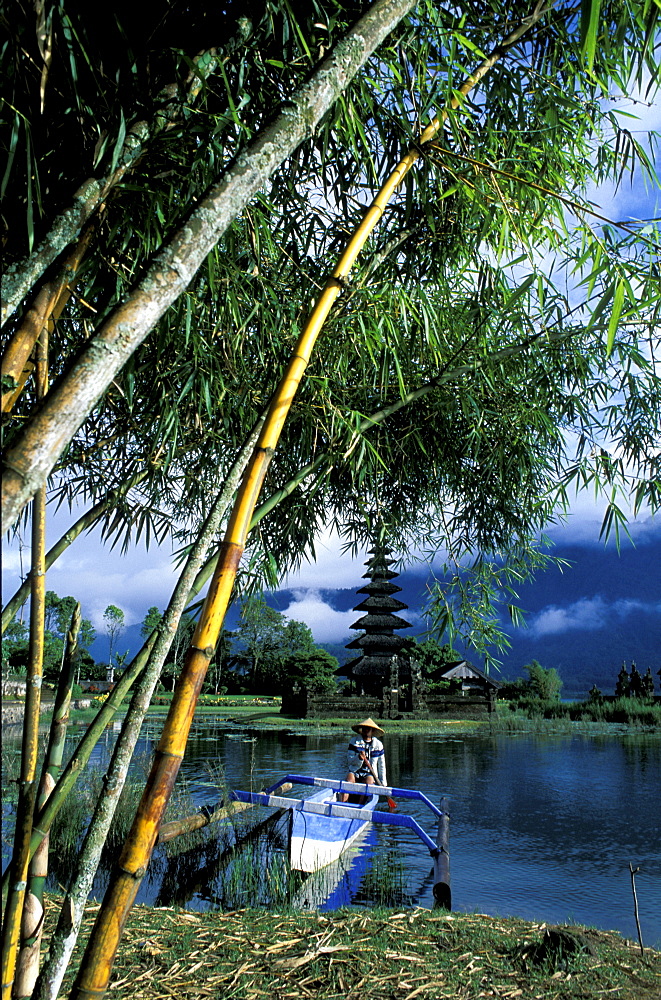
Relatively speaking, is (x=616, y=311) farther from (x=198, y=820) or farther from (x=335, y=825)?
(x=198, y=820)

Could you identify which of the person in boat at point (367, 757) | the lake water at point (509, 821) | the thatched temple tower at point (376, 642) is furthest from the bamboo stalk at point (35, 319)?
the thatched temple tower at point (376, 642)

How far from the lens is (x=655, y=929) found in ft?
17.9

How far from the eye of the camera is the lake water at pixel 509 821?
19.5 ft

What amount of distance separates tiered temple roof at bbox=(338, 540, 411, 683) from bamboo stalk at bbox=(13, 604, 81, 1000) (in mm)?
30896

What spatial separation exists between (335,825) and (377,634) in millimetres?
30295

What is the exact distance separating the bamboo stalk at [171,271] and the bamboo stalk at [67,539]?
891 mm

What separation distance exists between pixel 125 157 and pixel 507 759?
Result: 16.6 metres

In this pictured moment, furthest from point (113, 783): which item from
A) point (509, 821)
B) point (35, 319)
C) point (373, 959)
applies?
point (509, 821)

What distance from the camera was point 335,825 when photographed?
21.0 ft

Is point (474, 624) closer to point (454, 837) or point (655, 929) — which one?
point (655, 929)

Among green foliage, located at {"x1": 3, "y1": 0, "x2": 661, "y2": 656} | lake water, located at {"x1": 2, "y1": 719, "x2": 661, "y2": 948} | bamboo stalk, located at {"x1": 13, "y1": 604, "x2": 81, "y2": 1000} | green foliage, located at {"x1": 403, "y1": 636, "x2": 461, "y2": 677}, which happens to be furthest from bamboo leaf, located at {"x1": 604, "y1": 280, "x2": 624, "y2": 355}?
green foliage, located at {"x1": 403, "y1": 636, "x2": 461, "y2": 677}

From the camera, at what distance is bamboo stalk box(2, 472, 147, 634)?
2521mm

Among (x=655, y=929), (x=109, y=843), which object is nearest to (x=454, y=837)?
(x=655, y=929)

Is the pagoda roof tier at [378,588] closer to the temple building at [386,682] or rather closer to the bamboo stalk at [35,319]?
the temple building at [386,682]
